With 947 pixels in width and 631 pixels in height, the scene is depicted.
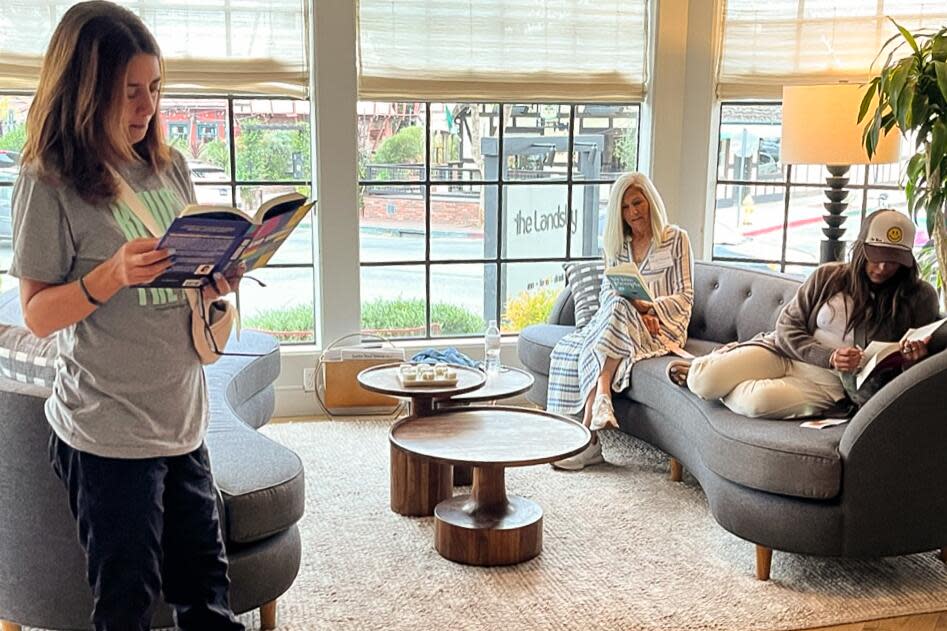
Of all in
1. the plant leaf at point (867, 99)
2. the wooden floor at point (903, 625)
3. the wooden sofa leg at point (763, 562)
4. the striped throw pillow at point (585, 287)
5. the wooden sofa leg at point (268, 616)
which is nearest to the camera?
the wooden sofa leg at point (268, 616)

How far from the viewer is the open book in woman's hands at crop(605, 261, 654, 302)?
3.79m

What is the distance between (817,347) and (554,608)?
1.24 m

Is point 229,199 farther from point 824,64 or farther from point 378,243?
point 824,64

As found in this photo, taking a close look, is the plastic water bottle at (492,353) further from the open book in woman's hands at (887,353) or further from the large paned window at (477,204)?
the open book in woman's hands at (887,353)

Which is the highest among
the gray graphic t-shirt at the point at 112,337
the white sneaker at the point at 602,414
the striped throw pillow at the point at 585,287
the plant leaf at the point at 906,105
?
the plant leaf at the point at 906,105

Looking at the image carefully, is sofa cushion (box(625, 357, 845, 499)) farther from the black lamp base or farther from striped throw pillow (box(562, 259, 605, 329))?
the black lamp base

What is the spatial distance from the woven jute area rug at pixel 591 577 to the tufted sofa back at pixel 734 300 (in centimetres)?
79

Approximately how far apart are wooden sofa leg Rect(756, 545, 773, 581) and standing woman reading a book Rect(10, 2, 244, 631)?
1.76 metres

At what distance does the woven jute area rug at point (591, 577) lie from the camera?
274cm

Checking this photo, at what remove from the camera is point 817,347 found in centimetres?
322

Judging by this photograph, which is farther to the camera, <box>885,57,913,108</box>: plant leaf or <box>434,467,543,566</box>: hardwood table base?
<box>885,57,913,108</box>: plant leaf

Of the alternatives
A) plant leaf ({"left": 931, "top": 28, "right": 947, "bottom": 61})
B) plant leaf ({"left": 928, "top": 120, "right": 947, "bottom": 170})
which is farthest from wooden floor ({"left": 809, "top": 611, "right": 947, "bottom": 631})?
plant leaf ({"left": 931, "top": 28, "right": 947, "bottom": 61})

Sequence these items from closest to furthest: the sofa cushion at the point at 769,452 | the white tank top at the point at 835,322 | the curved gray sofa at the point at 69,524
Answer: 1. the curved gray sofa at the point at 69,524
2. the sofa cushion at the point at 769,452
3. the white tank top at the point at 835,322

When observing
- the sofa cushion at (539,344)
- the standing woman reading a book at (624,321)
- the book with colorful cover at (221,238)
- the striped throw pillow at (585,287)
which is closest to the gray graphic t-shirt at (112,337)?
the book with colorful cover at (221,238)
